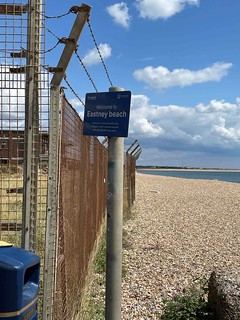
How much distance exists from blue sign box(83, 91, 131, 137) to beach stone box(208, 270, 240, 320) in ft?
6.44

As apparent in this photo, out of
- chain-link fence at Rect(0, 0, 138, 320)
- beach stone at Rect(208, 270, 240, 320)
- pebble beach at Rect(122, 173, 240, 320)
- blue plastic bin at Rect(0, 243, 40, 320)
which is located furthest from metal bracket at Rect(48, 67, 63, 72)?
pebble beach at Rect(122, 173, 240, 320)

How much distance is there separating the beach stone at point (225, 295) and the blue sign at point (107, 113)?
77.3 inches

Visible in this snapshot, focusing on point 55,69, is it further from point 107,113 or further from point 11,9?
point 11,9

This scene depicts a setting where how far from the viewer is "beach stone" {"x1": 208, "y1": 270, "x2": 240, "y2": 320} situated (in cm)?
432

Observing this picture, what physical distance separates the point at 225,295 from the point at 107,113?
7.02 feet

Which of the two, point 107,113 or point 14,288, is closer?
point 14,288

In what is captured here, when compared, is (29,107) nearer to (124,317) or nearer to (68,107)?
(68,107)

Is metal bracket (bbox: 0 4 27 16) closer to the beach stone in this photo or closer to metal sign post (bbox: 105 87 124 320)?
metal sign post (bbox: 105 87 124 320)

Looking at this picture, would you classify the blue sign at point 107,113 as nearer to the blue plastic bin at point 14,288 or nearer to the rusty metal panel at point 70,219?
the rusty metal panel at point 70,219

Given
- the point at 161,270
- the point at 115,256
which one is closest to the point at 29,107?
the point at 115,256

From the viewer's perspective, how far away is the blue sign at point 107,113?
3.58 m

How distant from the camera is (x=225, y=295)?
4426mm

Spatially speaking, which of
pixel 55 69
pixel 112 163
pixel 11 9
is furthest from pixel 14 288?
pixel 11 9

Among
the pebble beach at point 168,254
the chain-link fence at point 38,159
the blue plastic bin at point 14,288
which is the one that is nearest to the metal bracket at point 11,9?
the chain-link fence at point 38,159
